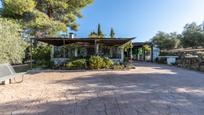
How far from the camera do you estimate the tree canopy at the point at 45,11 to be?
22.0m

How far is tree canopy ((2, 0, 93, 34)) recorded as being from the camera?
22002 millimetres

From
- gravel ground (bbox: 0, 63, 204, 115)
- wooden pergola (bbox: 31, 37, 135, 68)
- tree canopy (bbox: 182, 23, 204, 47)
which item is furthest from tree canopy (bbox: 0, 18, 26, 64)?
tree canopy (bbox: 182, 23, 204, 47)

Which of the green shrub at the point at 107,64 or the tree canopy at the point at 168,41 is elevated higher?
the tree canopy at the point at 168,41

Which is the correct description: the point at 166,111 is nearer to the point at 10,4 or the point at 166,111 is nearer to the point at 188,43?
the point at 10,4

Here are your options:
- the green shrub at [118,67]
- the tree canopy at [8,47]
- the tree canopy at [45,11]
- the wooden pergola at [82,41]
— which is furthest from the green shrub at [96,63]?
the tree canopy at [45,11]

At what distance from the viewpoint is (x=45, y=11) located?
2650 cm

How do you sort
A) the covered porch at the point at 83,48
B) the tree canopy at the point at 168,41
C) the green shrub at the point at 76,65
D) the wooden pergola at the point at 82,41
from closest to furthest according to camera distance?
the green shrub at the point at 76,65 < the wooden pergola at the point at 82,41 < the covered porch at the point at 83,48 < the tree canopy at the point at 168,41

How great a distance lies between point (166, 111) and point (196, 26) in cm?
3415

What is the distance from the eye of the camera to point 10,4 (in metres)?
21.6

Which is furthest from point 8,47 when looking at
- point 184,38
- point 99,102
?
point 184,38

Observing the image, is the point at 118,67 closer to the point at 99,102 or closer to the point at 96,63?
the point at 96,63

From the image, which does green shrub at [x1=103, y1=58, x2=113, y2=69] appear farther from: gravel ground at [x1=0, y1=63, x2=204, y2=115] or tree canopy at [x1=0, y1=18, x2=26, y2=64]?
gravel ground at [x1=0, y1=63, x2=204, y2=115]

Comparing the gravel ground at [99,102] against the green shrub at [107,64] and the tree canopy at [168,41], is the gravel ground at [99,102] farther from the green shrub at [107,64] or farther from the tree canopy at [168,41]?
the tree canopy at [168,41]

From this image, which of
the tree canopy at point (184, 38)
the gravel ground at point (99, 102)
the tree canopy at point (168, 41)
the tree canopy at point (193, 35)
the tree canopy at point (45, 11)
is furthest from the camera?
the tree canopy at point (168, 41)
